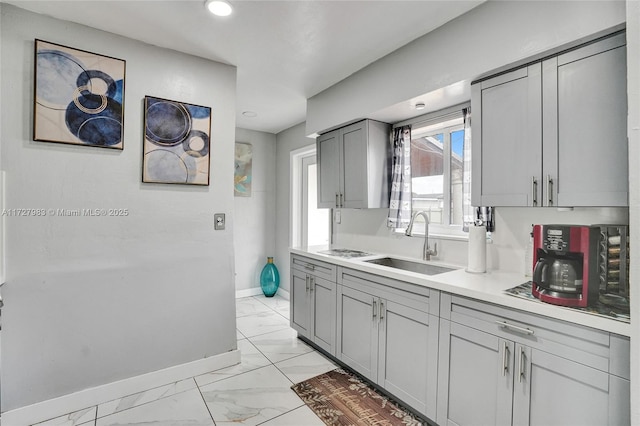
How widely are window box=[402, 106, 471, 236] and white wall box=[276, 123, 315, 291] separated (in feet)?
6.51

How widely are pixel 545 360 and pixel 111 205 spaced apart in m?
2.69

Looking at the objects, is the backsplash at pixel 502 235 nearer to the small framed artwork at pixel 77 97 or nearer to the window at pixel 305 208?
the window at pixel 305 208

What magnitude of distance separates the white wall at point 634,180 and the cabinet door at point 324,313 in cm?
182

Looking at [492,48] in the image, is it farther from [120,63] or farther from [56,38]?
[56,38]

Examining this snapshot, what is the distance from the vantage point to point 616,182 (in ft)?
4.63

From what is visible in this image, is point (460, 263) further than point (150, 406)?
Yes

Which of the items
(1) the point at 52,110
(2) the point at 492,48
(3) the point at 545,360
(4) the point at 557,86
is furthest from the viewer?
(1) the point at 52,110

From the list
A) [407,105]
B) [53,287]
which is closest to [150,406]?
[53,287]

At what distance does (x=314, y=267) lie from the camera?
9.43ft

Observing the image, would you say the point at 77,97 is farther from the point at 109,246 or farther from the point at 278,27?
the point at 278,27

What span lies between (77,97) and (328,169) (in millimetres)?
2093

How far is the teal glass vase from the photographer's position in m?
4.57

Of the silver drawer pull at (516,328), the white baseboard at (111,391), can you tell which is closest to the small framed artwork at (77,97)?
the white baseboard at (111,391)

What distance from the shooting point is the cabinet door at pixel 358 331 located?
88.6 inches
